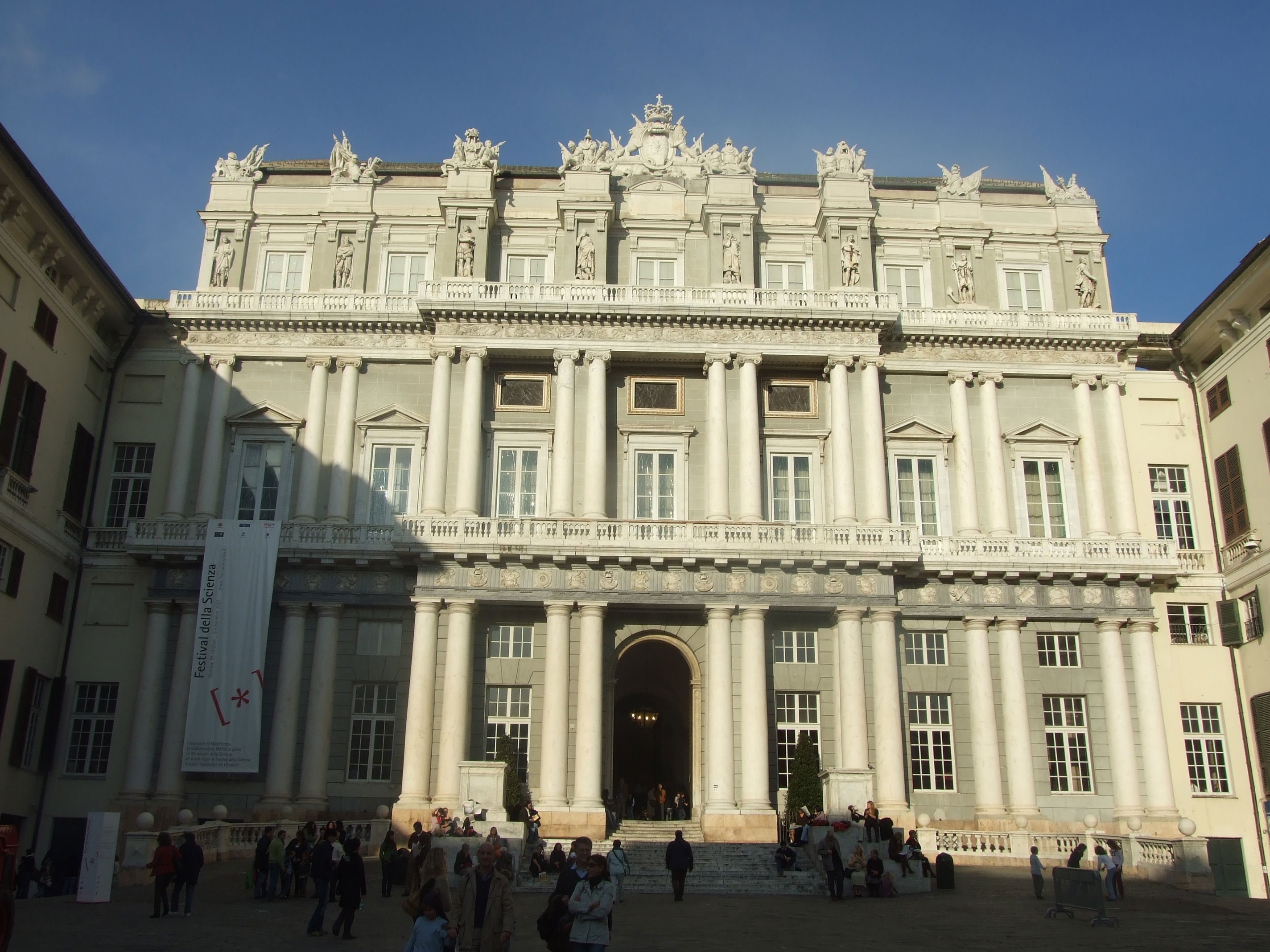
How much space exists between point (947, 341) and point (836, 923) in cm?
2372

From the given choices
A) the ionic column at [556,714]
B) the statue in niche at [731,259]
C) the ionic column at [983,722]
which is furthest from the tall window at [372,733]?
the ionic column at [983,722]

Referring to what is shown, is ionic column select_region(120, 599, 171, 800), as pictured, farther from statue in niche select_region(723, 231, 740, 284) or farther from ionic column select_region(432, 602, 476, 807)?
statue in niche select_region(723, 231, 740, 284)

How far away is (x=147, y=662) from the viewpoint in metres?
36.1

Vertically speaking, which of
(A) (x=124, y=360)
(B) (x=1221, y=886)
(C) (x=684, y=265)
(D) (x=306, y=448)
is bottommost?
(B) (x=1221, y=886)

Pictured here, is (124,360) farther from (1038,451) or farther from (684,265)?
(1038,451)

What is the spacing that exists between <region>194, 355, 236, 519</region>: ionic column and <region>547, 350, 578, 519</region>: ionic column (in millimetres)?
11103

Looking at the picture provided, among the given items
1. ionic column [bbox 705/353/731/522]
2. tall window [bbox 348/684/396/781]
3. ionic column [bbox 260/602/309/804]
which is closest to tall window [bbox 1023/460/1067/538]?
ionic column [bbox 705/353/731/522]

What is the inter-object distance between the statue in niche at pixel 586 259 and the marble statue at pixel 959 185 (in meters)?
13.3

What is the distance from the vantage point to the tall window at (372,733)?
35656mm

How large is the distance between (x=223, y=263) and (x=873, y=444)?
23.8 m

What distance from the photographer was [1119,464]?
38.7 meters

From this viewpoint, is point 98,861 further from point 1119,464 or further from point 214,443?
point 1119,464

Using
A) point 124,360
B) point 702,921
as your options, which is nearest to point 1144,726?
point 702,921

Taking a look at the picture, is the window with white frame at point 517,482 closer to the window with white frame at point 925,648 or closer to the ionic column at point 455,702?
the ionic column at point 455,702
